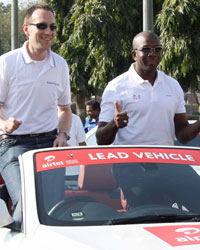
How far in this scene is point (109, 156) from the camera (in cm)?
388

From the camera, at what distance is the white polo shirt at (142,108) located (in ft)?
15.9

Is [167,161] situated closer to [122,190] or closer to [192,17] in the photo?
[122,190]

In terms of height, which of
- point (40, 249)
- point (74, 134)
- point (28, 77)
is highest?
point (28, 77)

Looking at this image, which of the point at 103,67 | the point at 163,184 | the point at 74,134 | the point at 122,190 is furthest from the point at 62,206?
the point at 103,67

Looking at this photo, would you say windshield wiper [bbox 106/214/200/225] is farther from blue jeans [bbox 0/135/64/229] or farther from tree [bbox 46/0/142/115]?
tree [bbox 46/0/142/115]

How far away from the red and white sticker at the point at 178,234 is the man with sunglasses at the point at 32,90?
141 cm

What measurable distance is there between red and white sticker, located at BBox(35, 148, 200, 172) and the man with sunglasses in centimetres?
56

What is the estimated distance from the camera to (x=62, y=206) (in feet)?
11.7

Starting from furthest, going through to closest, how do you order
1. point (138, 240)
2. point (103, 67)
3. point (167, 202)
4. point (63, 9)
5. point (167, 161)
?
point (63, 9) → point (103, 67) → point (167, 161) → point (167, 202) → point (138, 240)

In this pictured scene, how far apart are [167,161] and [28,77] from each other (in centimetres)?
120

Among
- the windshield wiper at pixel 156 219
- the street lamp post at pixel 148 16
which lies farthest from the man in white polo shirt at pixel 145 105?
the street lamp post at pixel 148 16

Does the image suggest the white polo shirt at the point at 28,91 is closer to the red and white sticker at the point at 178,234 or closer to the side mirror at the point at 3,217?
the side mirror at the point at 3,217

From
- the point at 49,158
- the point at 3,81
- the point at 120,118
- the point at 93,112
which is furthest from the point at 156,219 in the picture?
the point at 93,112

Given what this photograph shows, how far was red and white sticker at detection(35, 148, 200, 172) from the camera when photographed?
3.80 metres
